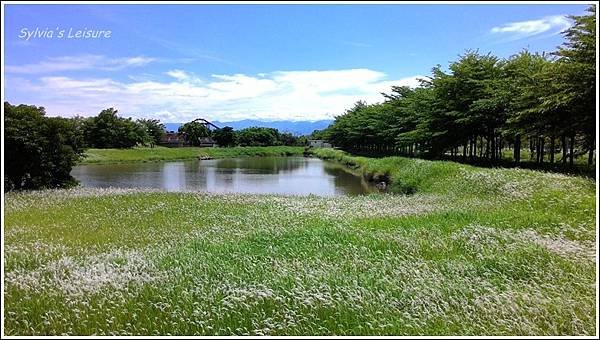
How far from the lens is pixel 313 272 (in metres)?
8.27

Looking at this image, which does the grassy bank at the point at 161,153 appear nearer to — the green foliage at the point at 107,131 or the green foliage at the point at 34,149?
the green foliage at the point at 107,131

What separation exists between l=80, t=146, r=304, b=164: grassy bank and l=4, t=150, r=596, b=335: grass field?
59265 millimetres

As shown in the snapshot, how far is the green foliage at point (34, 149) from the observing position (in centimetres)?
2589

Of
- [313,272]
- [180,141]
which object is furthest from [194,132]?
[313,272]

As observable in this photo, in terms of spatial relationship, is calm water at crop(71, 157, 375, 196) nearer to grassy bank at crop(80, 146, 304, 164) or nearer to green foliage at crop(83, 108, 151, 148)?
grassy bank at crop(80, 146, 304, 164)

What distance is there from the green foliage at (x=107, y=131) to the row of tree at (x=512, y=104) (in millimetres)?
63866

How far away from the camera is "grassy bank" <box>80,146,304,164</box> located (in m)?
84.7

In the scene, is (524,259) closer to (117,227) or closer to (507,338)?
(507,338)

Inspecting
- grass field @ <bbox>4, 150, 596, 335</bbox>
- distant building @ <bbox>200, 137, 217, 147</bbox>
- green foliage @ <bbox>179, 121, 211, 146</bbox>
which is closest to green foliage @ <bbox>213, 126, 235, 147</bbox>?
distant building @ <bbox>200, 137, 217, 147</bbox>

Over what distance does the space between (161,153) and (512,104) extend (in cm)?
8399

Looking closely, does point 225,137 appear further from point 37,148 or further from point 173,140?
point 37,148

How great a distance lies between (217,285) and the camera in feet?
25.7

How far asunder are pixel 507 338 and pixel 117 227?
12.1m

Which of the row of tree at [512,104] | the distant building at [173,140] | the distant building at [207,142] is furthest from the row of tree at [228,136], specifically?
the row of tree at [512,104]
